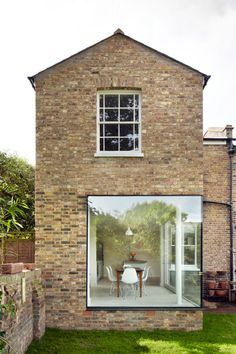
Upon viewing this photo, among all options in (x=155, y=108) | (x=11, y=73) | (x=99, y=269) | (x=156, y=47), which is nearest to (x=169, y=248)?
(x=99, y=269)

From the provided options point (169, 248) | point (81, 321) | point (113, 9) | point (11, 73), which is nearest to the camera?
point (81, 321)

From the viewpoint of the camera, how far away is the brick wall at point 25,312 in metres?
7.24

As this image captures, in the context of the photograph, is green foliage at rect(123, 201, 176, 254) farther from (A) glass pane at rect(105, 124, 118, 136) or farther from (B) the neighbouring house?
(A) glass pane at rect(105, 124, 118, 136)

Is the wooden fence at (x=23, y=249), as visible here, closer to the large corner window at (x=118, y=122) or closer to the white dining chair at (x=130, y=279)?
the white dining chair at (x=130, y=279)

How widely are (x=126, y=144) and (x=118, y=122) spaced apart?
0.62m

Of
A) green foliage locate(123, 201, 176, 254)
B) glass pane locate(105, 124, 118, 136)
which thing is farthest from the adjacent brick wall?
glass pane locate(105, 124, 118, 136)

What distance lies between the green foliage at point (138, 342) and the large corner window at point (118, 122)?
4.63 meters

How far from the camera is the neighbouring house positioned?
1055 centimetres

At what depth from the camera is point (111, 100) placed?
11055 millimetres

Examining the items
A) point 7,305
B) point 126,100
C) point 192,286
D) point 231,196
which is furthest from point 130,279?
point 7,305

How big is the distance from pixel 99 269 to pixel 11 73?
314 inches

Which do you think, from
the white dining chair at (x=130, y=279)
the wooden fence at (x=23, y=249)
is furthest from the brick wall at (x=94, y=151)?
the wooden fence at (x=23, y=249)

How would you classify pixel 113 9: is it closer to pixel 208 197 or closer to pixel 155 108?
pixel 155 108

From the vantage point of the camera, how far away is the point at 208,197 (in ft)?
49.3
